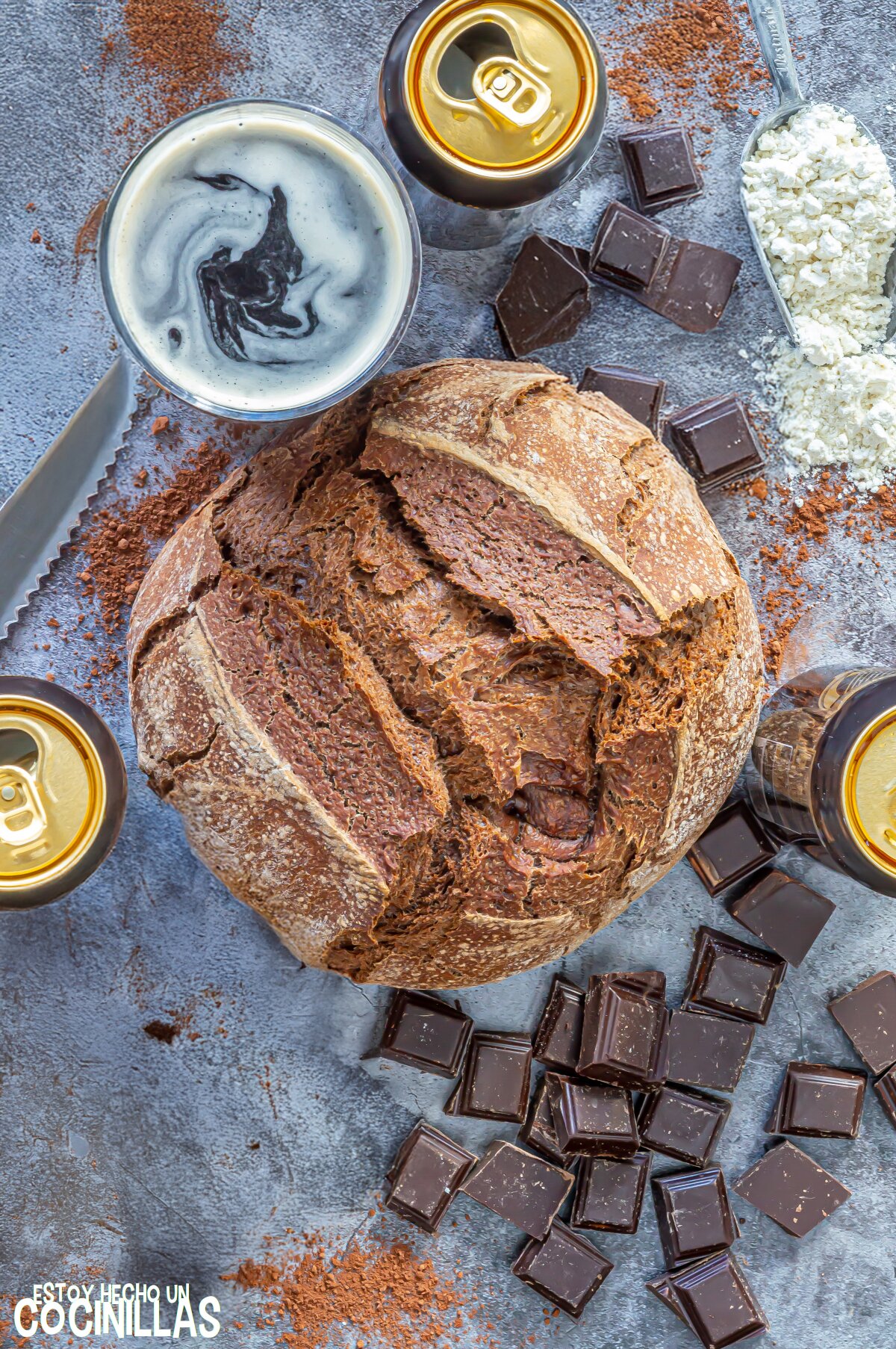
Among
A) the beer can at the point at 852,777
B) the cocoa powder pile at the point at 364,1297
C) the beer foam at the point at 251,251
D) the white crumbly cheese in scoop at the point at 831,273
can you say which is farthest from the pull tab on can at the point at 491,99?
the cocoa powder pile at the point at 364,1297

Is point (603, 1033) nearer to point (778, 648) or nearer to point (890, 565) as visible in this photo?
point (778, 648)

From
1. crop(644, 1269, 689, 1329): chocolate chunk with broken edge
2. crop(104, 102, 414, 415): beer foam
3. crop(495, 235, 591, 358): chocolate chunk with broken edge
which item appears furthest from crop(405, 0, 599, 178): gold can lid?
crop(644, 1269, 689, 1329): chocolate chunk with broken edge

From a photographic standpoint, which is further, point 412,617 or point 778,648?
point 778,648

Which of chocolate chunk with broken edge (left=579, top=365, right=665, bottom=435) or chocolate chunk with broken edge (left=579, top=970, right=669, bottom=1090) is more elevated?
chocolate chunk with broken edge (left=579, top=365, right=665, bottom=435)

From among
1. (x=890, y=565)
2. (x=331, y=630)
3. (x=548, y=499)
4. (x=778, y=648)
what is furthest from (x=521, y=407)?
(x=890, y=565)

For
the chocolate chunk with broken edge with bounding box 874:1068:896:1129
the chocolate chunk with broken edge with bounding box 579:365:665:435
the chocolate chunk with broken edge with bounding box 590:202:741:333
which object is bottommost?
the chocolate chunk with broken edge with bounding box 874:1068:896:1129

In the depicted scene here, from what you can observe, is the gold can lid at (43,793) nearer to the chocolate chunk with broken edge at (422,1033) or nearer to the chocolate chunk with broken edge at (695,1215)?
the chocolate chunk with broken edge at (422,1033)

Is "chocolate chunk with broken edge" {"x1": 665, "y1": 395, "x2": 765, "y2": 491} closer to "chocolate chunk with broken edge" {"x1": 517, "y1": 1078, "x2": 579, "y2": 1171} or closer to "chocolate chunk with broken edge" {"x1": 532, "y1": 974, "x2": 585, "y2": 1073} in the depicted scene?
"chocolate chunk with broken edge" {"x1": 532, "y1": 974, "x2": 585, "y2": 1073}
